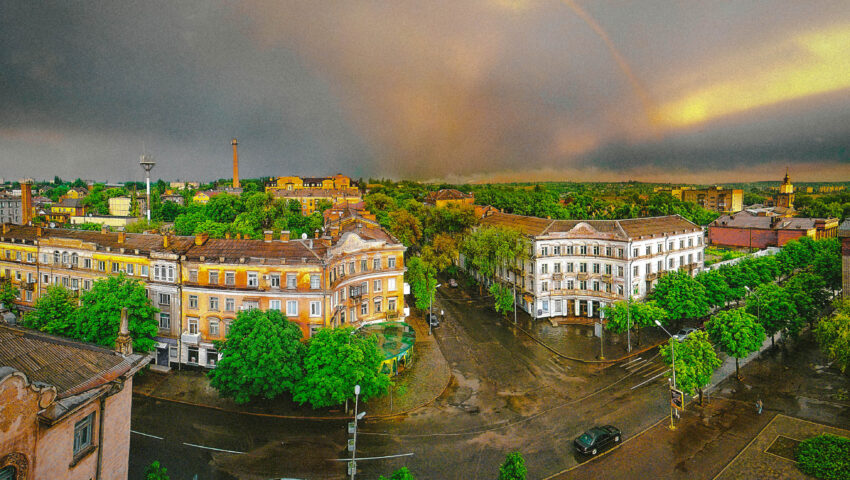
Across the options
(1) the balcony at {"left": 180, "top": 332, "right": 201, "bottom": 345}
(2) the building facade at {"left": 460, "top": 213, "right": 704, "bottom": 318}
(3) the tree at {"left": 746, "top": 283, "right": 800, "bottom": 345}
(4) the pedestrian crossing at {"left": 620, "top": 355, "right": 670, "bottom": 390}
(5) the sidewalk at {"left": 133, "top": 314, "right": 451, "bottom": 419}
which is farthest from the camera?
(2) the building facade at {"left": 460, "top": 213, "right": 704, "bottom": 318}

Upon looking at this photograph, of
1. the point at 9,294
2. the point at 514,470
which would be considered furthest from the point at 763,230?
the point at 9,294

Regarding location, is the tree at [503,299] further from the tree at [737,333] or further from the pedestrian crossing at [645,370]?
the tree at [737,333]

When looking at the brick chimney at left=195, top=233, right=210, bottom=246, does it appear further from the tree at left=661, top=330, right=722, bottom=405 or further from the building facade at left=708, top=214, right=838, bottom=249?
the building facade at left=708, top=214, right=838, bottom=249

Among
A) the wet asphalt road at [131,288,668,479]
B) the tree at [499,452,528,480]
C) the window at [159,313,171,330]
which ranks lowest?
the wet asphalt road at [131,288,668,479]

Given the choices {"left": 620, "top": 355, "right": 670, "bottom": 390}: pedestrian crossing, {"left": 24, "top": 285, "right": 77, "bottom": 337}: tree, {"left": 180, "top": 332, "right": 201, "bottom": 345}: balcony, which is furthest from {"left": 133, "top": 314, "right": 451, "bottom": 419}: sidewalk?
{"left": 620, "top": 355, "right": 670, "bottom": 390}: pedestrian crossing

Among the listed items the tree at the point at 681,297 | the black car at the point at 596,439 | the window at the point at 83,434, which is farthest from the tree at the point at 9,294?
the tree at the point at 681,297
